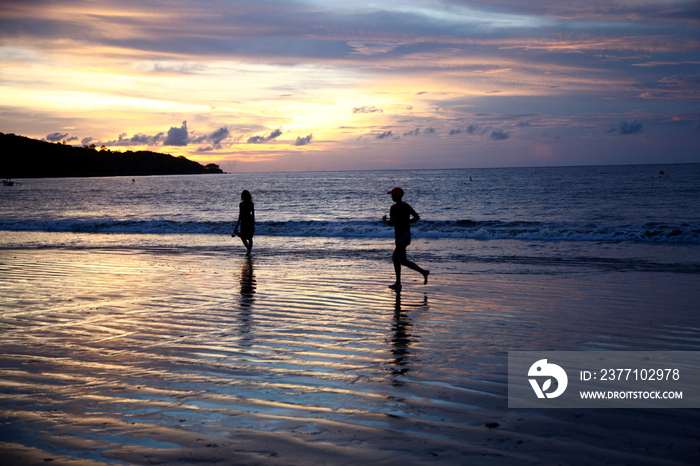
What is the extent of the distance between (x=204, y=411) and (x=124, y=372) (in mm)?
1397

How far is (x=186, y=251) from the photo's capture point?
16078 mm

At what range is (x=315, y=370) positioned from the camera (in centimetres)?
448

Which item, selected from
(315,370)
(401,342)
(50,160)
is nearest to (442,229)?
(401,342)

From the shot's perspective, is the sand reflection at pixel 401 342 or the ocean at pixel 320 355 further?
the sand reflection at pixel 401 342

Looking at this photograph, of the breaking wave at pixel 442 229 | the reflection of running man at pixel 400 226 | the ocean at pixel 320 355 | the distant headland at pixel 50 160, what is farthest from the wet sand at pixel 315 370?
the distant headland at pixel 50 160

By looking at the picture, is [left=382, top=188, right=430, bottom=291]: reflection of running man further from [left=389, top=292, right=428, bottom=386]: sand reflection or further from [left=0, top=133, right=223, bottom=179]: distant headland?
[left=0, top=133, right=223, bottom=179]: distant headland

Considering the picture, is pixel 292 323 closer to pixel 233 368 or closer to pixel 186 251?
pixel 233 368

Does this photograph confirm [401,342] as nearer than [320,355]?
No

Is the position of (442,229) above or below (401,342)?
above

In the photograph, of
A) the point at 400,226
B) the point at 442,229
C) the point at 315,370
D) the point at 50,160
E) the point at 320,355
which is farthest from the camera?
the point at 50,160

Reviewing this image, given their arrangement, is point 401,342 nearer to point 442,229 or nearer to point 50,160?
point 442,229

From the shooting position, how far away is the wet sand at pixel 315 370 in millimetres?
3012

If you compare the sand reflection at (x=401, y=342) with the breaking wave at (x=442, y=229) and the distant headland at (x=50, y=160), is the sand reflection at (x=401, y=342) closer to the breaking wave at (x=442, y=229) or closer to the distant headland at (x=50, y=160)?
the breaking wave at (x=442, y=229)

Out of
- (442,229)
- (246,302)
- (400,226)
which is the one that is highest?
(400,226)
